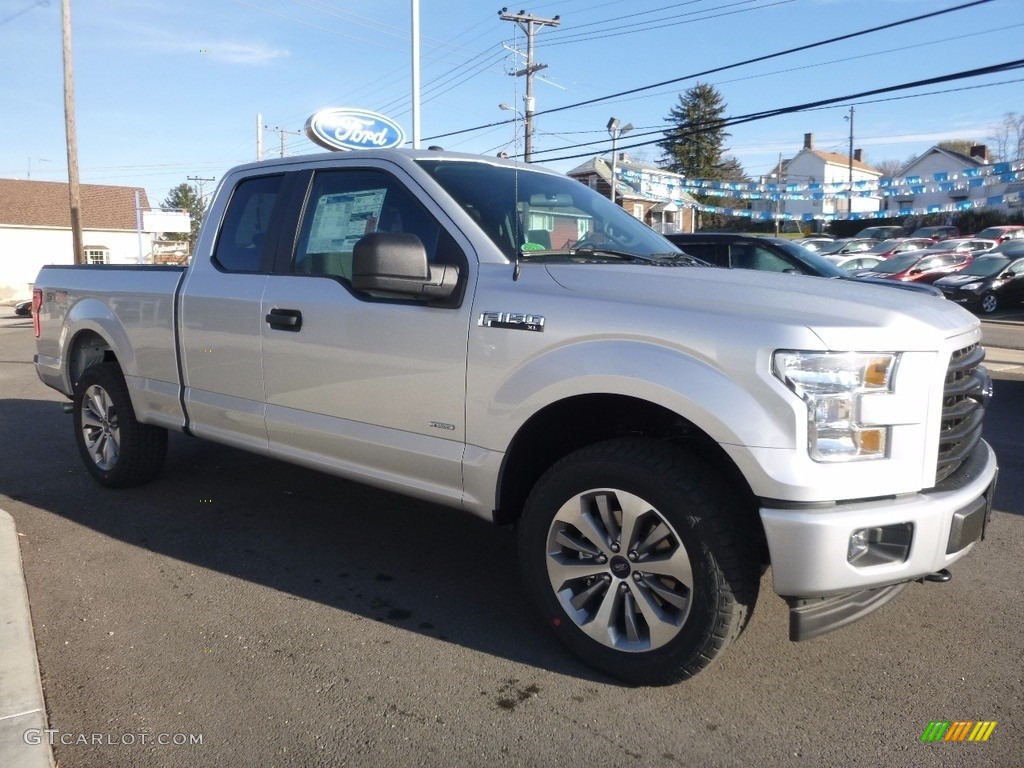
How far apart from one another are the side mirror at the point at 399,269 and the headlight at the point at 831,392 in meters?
1.39

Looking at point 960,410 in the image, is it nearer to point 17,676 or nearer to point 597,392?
point 597,392

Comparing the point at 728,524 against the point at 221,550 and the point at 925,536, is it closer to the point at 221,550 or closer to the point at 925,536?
the point at 925,536

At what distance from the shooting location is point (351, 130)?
7.93 metres

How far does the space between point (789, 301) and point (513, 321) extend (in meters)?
1.01

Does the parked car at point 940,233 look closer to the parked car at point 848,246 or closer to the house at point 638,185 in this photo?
the parked car at point 848,246

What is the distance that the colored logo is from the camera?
286 centimetres

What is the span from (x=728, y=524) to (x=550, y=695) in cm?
92

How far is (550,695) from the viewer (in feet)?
10.3

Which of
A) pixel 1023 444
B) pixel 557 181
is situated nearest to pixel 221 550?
pixel 557 181

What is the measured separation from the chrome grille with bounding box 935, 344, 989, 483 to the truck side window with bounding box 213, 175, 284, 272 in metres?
3.23

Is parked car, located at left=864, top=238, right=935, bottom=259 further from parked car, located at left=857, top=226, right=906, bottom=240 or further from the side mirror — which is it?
the side mirror

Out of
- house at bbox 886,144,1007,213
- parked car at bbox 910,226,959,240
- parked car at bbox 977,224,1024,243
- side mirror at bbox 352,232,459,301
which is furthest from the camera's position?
house at bbox 886,144,1007,213

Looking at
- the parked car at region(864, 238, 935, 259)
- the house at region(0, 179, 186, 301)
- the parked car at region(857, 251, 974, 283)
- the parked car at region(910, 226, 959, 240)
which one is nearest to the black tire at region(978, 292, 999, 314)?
the parked car at region(857, 251, 974, 283)

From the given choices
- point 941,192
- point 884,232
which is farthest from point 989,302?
point 941,192
